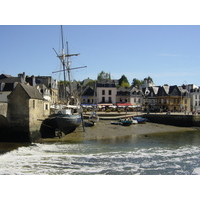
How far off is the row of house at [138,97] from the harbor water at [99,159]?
113ft

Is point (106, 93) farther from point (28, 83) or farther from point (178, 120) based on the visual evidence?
point (28, 83)

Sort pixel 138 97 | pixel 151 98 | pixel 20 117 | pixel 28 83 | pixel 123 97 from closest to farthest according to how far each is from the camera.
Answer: pixel 20 117, pixel 28 83, pixel 123 97, pixel 138 97, pixel 151 98

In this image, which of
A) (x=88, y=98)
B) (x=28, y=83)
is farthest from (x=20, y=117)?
(x=88, y=98)

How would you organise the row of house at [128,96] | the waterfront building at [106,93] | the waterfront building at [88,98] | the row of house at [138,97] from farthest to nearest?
the waterfront building at [88,98] < the row of house at [138,97] < the waterfront building at [106,93] < the row of house at [128,96]

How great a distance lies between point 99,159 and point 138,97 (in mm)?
45274

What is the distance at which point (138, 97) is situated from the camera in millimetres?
61062

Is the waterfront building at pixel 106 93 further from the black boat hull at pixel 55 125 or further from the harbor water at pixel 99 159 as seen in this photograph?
the harbor water at pixel 99 159

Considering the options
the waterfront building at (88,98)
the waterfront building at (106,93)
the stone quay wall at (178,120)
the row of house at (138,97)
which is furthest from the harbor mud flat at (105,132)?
the waterfront building at (88,98)

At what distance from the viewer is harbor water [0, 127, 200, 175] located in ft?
47.8

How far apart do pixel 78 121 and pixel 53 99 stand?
90.4 feet

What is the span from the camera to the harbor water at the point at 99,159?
14562mm

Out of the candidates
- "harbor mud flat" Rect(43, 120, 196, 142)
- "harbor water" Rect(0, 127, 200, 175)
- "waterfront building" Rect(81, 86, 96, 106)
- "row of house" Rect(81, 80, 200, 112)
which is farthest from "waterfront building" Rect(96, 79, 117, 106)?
"harbor water" Rect(0, 127, 200, 175)

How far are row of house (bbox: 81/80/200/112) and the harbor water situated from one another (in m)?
34.3

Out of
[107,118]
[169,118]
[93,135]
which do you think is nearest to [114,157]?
[93,135]
